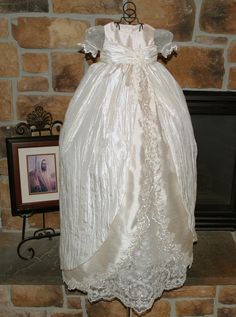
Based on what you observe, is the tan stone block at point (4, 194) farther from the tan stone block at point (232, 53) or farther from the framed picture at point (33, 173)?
the tan stone block at point (232, 53)

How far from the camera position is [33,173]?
1.48 metres

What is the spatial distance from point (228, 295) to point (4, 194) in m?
0.97

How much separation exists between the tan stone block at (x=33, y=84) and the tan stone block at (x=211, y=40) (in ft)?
1.96

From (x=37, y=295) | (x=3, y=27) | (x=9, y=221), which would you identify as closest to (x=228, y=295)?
(x=37, y=295)

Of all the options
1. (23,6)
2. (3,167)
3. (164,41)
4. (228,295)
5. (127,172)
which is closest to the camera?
(127,172)

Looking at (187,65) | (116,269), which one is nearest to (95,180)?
(116,269)

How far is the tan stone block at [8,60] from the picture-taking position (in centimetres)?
144

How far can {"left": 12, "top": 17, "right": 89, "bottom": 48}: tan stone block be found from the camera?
1404 mm

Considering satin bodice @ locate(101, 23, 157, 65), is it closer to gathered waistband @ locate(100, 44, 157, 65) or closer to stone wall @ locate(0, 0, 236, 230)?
gathered waistband @ locate(100, 44, 157, 65)

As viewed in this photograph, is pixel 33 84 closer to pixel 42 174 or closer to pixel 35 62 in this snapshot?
pixel 35 62

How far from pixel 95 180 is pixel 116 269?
10.1 inches

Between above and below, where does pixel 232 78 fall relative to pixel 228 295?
above

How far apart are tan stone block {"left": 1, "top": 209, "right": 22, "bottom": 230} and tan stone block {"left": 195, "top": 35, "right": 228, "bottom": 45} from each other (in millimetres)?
1025

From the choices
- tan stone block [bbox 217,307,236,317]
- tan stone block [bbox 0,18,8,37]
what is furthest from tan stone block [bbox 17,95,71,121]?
tan stone block [bbox 217,307,236,317]
